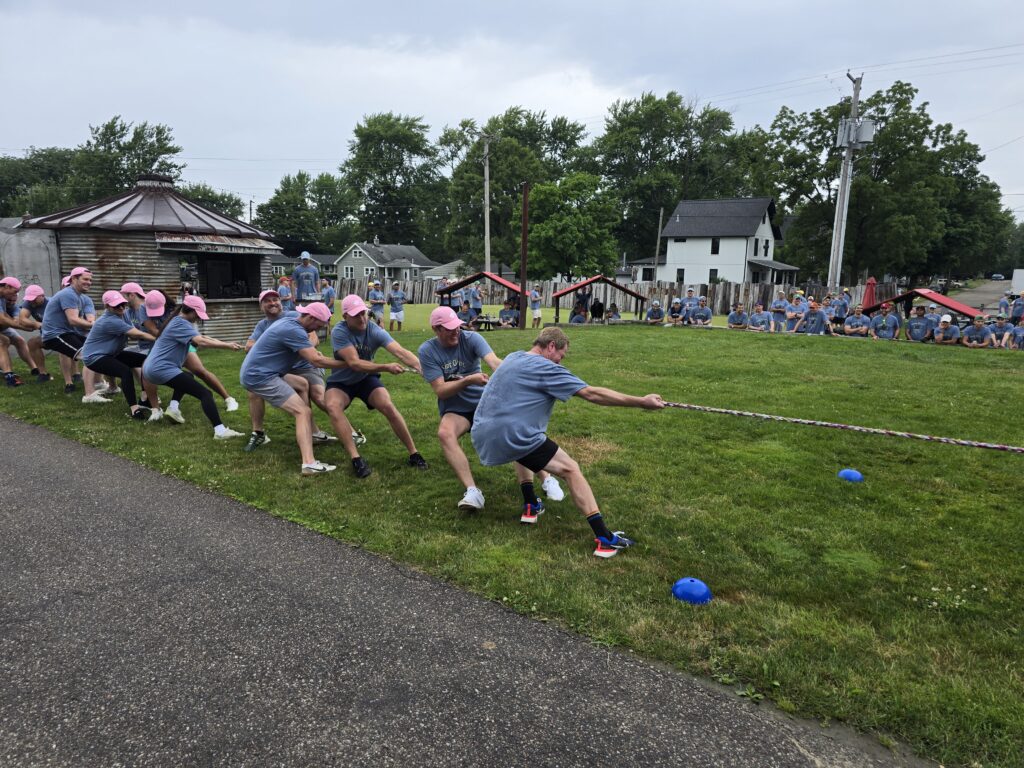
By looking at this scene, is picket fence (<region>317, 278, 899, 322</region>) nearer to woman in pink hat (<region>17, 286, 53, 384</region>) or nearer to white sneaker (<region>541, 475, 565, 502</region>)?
woman in pink hat (<region>17, 286, 53, 384</region>)

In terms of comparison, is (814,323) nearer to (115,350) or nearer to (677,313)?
(677,313)

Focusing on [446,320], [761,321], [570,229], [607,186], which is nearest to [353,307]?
[446,320]

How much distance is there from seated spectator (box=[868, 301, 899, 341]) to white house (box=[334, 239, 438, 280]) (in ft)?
189

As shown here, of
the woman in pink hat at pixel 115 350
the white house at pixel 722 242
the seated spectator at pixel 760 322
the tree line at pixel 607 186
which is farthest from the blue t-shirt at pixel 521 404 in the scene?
the white house at pixel 722 242

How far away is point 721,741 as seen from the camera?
2.76 m

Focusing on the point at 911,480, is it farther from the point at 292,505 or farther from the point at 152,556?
the point at 152,556

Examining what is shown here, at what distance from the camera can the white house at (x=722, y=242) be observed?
51812mm

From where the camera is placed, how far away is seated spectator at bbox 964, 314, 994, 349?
1614 centimetres

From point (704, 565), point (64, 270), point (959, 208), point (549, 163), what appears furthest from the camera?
point (549, 163)

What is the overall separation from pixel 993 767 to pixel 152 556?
4937mm

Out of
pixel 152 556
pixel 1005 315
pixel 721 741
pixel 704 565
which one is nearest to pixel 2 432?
pixel 152 556

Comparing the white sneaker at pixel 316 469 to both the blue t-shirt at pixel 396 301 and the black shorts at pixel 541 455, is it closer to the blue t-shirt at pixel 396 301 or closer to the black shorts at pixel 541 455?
the black shorts at pixel 541 455

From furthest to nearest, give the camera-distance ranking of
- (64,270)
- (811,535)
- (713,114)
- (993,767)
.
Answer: (713,114)
(64,270)
(811,535)
(993,767)

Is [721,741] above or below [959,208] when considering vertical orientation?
below
